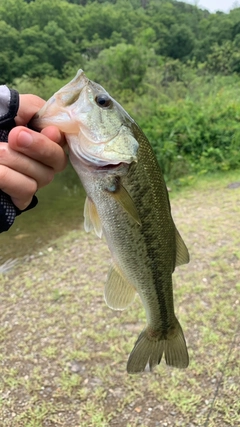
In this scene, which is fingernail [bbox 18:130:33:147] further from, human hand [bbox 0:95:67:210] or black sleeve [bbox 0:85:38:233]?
black sleeve [bbox 0:85:38:233]

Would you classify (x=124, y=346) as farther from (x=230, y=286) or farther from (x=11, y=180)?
(x=11, y=180)

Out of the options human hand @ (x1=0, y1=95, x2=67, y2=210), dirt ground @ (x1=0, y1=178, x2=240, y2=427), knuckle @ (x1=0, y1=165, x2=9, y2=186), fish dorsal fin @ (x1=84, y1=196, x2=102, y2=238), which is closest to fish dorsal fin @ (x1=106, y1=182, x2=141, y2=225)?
fish dorsal fin @ (x1=84, y1=196, x2=102, y2=238)

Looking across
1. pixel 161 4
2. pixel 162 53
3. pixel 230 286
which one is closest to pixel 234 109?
pixel 230 286

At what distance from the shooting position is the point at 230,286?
402 centimetres

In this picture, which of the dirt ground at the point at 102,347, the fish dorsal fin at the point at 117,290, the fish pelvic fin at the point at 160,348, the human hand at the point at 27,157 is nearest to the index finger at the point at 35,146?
the human hand at the point at 27,157

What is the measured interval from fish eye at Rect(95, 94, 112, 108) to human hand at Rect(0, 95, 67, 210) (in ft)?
0.56

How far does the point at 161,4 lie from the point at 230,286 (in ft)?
149

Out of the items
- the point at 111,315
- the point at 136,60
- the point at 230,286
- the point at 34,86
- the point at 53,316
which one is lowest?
the point at 34,86

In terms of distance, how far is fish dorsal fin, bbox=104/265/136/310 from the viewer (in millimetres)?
1520

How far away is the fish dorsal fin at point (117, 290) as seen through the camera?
1.52m

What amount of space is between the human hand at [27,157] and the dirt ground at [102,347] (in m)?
2.05

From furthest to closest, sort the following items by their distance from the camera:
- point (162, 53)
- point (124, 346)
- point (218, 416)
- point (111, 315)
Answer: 1. point (162, 53)
2. point (111, 315)
3. point (124, 346)
4. point (218, 416)

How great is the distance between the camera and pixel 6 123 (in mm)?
1316

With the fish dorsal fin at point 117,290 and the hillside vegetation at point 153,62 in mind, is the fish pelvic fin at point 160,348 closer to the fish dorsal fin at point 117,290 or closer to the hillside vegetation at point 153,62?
the fish dorsal fin at point 117,290
